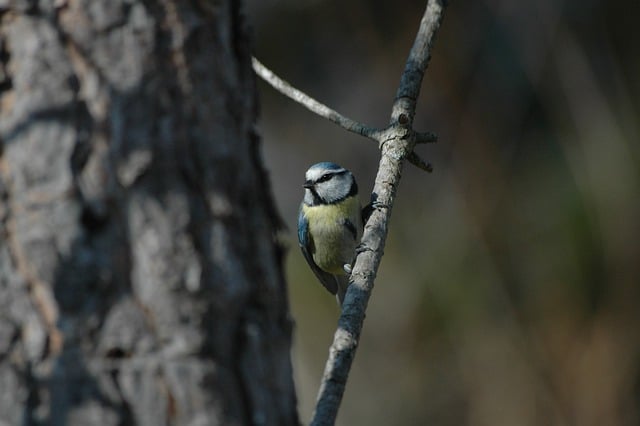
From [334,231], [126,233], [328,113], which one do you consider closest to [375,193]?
[328,113]

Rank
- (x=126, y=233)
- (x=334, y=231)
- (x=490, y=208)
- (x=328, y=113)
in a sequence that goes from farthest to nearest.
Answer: (x=490, y=208)
(x=334, y=231)
(x=328, y=113)
(x=126, y=233)

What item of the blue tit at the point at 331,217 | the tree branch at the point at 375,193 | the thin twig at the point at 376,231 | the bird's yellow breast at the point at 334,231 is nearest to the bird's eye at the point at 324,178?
the blue tit at the point at 331,217

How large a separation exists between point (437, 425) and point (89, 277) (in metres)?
5.17

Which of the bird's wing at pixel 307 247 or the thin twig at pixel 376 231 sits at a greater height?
the thin twig at pixel 376 231

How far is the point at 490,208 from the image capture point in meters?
5.72

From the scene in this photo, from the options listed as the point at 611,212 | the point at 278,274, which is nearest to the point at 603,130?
the point at 611,212

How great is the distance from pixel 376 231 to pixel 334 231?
1780 millimetres

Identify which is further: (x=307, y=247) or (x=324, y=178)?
(x=307, y=247)

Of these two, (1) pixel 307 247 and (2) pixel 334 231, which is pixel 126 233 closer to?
(2) pixel 334 231

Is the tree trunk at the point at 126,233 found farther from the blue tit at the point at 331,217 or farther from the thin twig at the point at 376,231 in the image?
the blue tit at the point at 331,217

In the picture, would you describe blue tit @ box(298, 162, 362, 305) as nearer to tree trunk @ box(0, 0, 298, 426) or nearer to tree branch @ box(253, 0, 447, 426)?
tree branch @ box(253, 0, 447, 426)

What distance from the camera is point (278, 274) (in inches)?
48.3

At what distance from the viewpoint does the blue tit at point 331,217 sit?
11.9 feet

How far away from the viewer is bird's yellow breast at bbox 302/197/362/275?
362 centimetres
